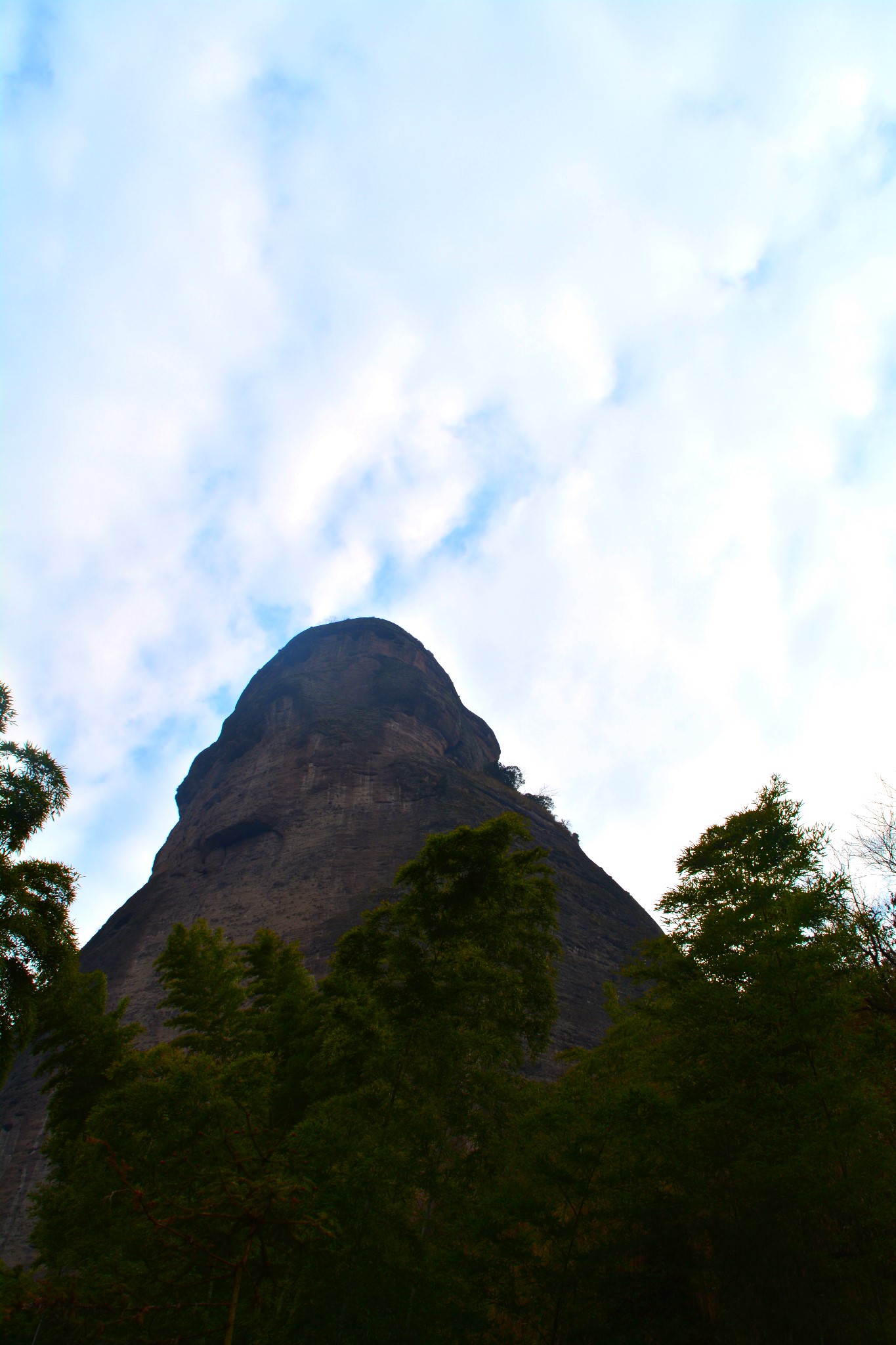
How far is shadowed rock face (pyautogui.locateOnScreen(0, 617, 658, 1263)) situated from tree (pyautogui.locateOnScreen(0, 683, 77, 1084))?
39.5ft

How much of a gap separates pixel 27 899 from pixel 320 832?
18755 mm

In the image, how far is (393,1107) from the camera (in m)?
8.97

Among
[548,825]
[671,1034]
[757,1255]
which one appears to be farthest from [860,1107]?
[548,825]

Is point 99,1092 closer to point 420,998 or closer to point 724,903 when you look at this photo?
point 420,998

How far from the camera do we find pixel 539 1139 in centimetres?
854

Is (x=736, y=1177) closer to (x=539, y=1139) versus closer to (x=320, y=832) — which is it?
(x=539, y=1139)

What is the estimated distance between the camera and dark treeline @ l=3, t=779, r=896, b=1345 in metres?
7.18

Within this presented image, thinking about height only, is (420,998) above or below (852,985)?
below

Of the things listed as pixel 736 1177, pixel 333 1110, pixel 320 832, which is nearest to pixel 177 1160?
pixel 333 1110

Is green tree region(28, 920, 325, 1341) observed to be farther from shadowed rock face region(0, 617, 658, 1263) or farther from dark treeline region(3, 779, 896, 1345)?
shadowed rock face region(0, 617, 658, 1263)

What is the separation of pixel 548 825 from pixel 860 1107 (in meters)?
29.8

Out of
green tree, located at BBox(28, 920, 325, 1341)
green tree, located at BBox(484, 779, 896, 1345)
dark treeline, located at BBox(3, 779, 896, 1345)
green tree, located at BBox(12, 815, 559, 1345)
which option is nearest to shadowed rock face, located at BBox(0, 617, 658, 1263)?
green tree, located at BBox(28, 920, 325, 1341)

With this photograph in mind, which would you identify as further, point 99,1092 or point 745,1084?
point 99,1092

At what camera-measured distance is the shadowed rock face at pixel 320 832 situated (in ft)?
81.6
